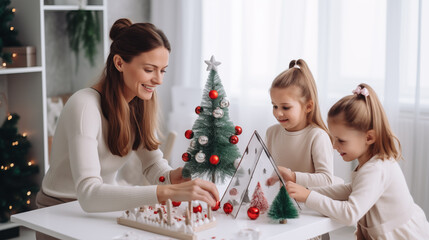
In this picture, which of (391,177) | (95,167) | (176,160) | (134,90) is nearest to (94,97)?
(134,90)

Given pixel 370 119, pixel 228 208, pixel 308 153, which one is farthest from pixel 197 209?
pixel 370 119

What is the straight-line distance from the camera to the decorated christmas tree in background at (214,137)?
2.10 m

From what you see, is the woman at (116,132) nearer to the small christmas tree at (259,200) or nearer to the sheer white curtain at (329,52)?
the small christmas tree at (259,200)

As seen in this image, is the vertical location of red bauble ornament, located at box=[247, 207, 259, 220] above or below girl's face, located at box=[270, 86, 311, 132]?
below

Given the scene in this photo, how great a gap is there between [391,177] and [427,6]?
1.73 m

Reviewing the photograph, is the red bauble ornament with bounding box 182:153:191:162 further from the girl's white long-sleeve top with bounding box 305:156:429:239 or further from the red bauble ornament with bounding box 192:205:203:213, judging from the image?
the girl's white long-sleeve top with bounding box 305:156:429:239

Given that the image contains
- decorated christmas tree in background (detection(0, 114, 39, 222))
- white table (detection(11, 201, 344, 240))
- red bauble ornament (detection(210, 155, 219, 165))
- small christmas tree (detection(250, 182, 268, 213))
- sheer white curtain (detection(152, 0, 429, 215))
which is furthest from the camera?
decorated christmas tree in background (detection(0, 114, 39, 222))

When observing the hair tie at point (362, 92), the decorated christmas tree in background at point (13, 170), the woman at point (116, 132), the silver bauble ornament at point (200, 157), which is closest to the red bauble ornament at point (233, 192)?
the woman at point (116, 132)

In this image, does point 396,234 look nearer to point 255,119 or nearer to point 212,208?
point 212,208

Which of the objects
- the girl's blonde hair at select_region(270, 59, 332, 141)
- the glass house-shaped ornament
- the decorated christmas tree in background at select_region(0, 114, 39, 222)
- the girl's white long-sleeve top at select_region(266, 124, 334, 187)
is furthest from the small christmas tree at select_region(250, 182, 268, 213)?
the decorated christmas tree in background at select_region(0, 114, 39, 222)

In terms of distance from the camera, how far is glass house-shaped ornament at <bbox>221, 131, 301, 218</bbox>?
6.17 feet

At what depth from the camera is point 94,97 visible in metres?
2.09

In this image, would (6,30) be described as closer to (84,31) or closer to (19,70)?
(19,70)

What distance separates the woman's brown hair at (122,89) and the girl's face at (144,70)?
0.02 m
